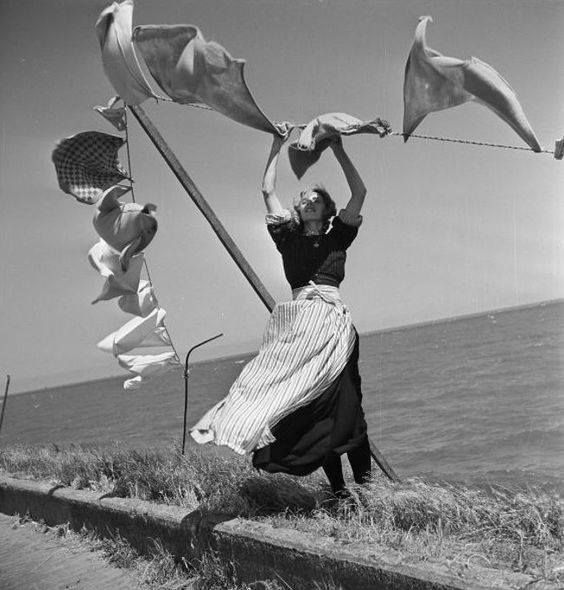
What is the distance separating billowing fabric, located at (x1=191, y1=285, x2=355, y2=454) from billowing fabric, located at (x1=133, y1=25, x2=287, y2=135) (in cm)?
103

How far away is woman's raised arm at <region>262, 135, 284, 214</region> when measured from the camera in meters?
3.44

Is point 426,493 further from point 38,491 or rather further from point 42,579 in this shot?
point 38,491

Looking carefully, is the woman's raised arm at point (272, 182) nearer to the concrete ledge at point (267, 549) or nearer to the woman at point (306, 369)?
the woman at point (306, 369)

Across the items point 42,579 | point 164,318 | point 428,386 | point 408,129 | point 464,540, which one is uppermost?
point 408,129

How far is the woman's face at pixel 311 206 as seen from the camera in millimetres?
3436

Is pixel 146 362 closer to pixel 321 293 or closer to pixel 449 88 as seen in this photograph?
pixel 321 293

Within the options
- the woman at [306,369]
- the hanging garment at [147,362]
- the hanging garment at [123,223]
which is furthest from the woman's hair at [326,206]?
the hanging garment at [147,362]

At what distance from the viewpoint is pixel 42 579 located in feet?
12.3

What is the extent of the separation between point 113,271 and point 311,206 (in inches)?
75.7

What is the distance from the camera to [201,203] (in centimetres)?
423

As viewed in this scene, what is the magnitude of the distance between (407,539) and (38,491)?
11.7 ft

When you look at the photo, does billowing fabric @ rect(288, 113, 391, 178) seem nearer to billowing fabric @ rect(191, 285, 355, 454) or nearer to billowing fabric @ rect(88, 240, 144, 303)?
billowing fabric @ rect(191, 285, 355, 454)

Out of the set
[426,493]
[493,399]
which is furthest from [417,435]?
[426,493]

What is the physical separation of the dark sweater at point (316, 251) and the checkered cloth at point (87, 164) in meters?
1.81
